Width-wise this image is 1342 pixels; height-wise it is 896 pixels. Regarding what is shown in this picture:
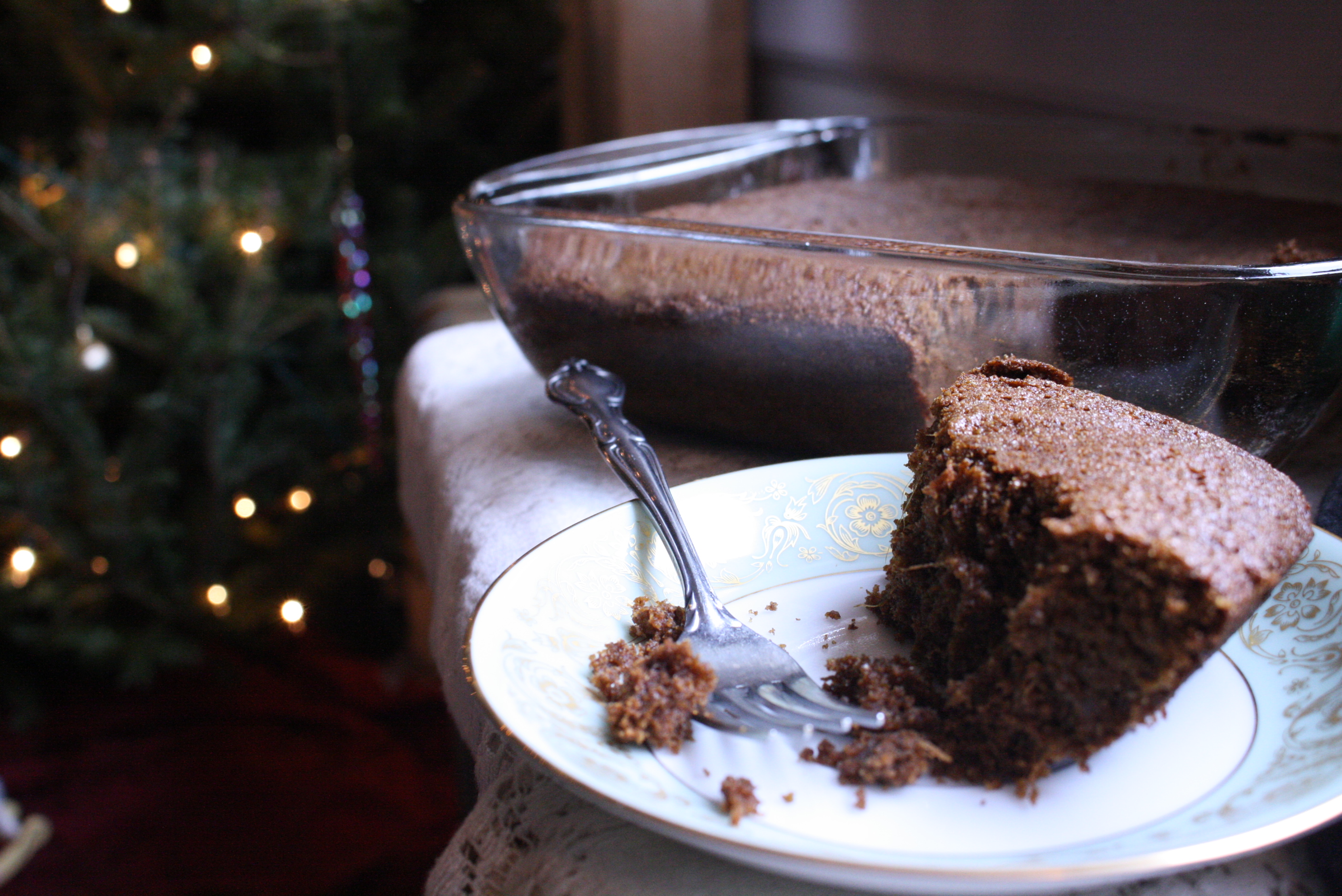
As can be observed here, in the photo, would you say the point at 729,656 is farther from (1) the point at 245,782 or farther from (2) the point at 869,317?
(1) the point at 245,782

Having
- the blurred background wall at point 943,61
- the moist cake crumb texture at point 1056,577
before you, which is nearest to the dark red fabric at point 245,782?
the moist cake crumb texture at point 1056,577

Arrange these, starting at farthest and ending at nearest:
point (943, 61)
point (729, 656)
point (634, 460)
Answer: point (943, 61), point (634, 460), point (729, 656)

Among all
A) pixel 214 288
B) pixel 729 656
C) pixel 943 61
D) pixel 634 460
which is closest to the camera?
pixel 729 656

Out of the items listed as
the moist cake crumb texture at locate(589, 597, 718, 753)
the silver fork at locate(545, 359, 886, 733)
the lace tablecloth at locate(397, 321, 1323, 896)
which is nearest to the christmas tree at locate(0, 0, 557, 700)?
the lace tablecloth at locate(397, 321, 1323, 896)

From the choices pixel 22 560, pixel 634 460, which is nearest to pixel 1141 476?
pixel 634 460

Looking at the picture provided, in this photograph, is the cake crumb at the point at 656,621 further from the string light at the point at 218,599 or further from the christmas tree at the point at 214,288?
the string light at the point at 218,599
